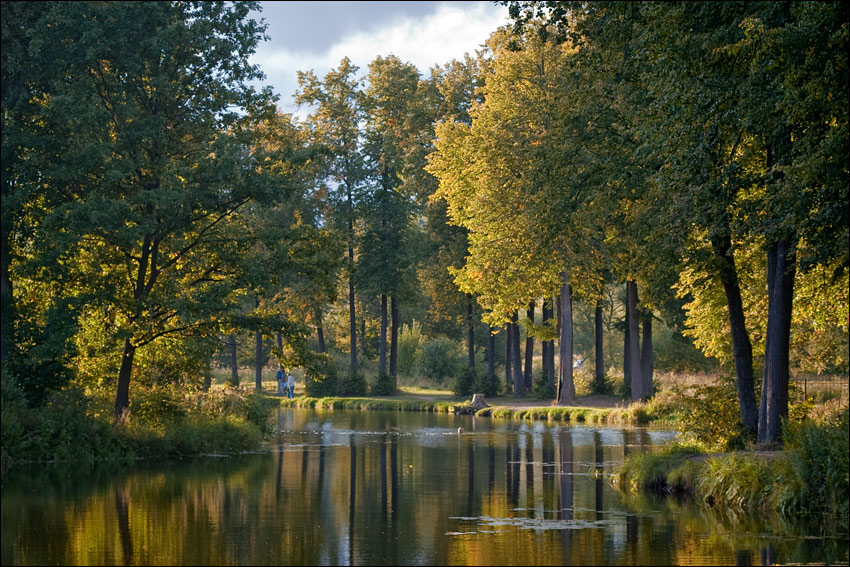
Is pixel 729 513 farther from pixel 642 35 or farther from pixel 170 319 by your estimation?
pixel 170 319

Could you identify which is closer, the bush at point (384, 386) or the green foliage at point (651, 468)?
the green foliage at point (651, 468)

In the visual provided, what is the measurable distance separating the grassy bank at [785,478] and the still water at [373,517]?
0.75 meters

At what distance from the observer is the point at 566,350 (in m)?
50.8

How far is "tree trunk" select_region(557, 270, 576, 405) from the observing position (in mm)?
50781

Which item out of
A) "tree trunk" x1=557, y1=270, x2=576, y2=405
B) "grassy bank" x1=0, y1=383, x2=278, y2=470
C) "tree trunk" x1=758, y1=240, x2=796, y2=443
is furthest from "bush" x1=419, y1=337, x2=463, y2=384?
"tree trunk" x1=758, y1=240, x2=796, y2=443

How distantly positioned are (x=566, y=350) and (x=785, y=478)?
3263 centimetres

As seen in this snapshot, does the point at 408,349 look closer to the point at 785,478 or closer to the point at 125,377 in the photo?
the point at 125,377

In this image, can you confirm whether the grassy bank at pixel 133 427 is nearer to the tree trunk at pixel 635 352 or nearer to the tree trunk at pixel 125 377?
the tree trunk at pixel 125 377

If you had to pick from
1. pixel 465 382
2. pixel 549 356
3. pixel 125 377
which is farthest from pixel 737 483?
pixel 465 382

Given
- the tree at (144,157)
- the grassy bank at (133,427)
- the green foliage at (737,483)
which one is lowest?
the green foliage at (737,483)

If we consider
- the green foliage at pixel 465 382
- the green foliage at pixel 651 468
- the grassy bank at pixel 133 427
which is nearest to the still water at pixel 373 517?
the green foliage at pixel 651 468

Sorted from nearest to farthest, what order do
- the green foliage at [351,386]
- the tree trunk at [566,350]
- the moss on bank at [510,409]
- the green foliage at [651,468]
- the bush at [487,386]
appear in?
the green foliage at [651,468], the moss on bank at [510,409], the tree trunk at [566,350], the bush at [487,386], the green foliage at [351,386]

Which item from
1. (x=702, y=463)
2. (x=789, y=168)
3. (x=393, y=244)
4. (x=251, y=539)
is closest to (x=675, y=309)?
(x=393, y=244)

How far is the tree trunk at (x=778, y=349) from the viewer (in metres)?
21.4
